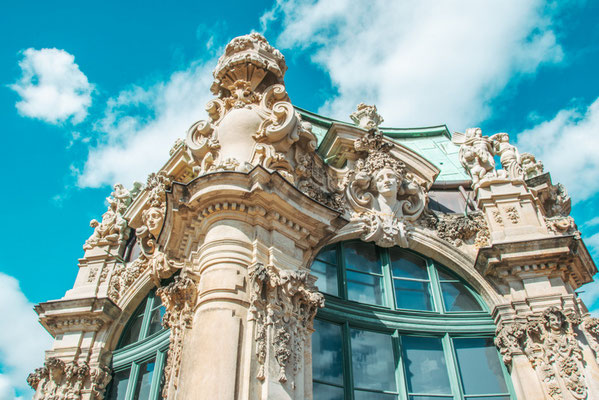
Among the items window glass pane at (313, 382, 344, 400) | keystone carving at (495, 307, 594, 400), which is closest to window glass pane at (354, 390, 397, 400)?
window glass pane at (313, 382, 344, 400)

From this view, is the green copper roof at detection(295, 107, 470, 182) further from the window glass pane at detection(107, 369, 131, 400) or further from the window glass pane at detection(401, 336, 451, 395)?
the window glass pane at detection(107, 369, 131, 400)

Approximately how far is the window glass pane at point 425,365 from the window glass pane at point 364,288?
35.7 inches

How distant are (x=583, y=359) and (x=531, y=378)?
0.89 meters

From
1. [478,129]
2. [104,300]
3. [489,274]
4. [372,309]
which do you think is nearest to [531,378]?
[489,274]

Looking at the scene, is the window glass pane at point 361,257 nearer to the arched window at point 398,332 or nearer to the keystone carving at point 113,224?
the arched window at point 398,332

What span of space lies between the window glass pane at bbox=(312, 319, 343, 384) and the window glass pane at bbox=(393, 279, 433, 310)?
61.5 inches

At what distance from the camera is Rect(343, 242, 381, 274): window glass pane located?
10.2m

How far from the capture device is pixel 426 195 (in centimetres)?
1148

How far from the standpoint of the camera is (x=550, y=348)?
8758mm

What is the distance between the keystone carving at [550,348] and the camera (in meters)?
8.40

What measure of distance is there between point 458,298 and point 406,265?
1172mm

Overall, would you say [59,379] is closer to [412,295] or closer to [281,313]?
[281,313]

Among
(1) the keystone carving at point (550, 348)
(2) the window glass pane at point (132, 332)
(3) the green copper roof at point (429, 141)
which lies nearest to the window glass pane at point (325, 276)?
(1) the keystone carving at point (550, 348)

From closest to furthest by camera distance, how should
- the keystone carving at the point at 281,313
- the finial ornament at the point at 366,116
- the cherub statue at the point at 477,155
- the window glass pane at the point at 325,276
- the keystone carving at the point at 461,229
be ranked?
the keystone carving at the point at 281,313 < the window glass pane at the point at 325,276 < the keystone carving at the point at 461,229 < the cherub statue at the point at 477,155 < the finial ornament at the point at 366,116
